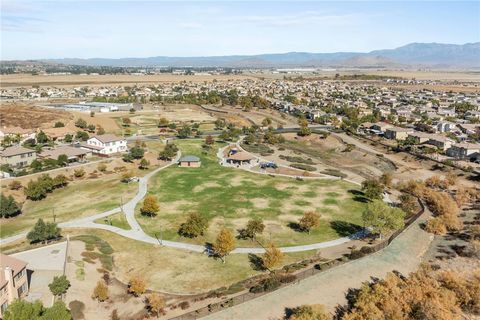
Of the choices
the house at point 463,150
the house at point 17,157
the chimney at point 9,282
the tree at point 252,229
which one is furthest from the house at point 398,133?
the chimney at point 9,282

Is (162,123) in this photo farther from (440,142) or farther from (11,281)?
(11,281)

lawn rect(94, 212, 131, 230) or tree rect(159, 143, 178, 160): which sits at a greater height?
tree rect(159, 143, 178, 160)

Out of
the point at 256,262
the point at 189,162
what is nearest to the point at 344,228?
the point at 256,262

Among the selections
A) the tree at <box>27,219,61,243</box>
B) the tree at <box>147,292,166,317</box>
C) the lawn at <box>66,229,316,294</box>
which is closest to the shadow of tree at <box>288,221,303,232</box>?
the lawn at <box>66,229,316,294</box>

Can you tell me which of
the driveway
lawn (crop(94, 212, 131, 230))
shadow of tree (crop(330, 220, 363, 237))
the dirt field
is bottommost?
shadow of tree (crop(330, 220, 363, 237))

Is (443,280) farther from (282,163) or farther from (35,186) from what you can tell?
(35,186)

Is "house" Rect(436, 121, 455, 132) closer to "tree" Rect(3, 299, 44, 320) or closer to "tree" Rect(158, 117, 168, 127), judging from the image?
"tree" Rect(158, 117, 168, 127)

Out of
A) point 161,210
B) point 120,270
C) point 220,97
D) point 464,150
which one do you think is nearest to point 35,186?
point 161,210
